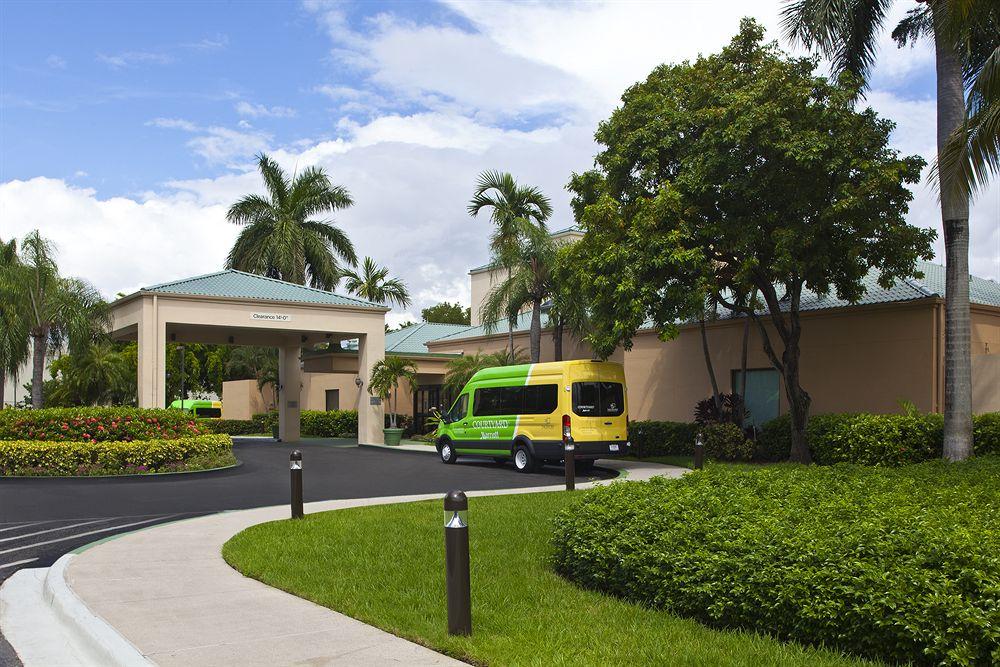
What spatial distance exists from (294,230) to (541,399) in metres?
24.0

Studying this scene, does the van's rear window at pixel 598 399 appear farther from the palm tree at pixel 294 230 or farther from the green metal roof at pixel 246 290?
the palm tree at pixel 294 230

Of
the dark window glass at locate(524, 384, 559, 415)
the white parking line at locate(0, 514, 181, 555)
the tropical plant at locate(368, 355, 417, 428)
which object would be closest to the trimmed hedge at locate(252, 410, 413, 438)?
the tropical plant at locate(368, 355, 417, 428)

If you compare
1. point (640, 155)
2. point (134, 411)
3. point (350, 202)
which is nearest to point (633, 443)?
point (640, 155)

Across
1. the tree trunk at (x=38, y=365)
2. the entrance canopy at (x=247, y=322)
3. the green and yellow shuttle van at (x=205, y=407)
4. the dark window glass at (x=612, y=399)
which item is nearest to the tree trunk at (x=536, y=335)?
the entrance canopy at (x=247, y=322)

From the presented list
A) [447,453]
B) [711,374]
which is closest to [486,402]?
[447,453]

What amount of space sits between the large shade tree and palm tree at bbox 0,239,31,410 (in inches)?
685

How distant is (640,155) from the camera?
20531mm

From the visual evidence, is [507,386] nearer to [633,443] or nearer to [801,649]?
[633,443]

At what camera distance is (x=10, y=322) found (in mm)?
27469

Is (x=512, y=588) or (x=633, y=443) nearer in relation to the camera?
(x=512, y=588)

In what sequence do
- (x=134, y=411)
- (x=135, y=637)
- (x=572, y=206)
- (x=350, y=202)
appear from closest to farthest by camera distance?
1. (x=135, y=637)
2. (x=134, y=411)
3. (x=572, y=206)
4. (x=350, y=202)

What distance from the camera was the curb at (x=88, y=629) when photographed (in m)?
5.56

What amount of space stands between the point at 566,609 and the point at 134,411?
Answer: 17859 millimetres

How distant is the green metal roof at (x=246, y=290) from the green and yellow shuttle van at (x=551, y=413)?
1110cm
